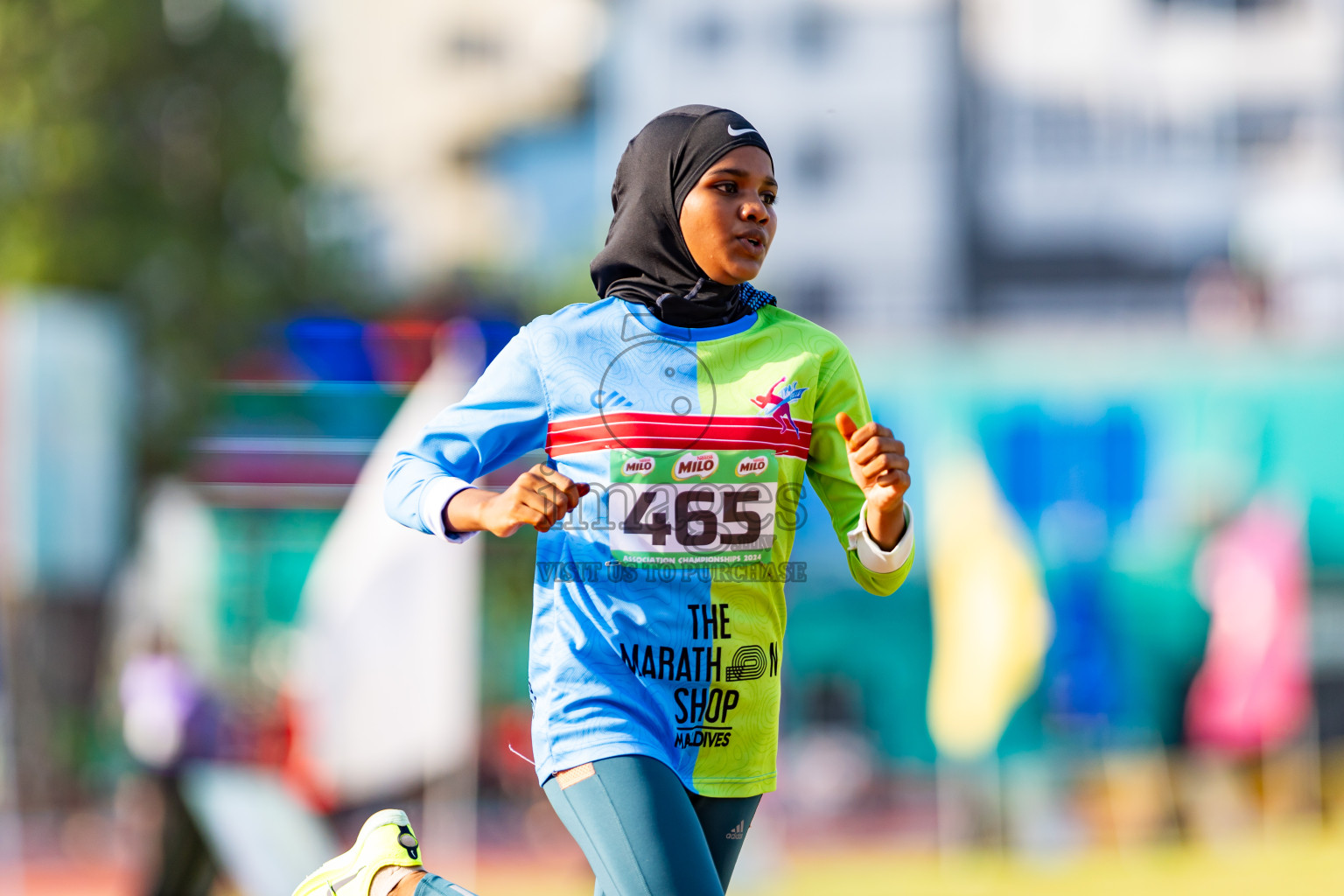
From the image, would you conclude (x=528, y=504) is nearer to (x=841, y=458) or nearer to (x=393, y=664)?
(x=841, y=458)

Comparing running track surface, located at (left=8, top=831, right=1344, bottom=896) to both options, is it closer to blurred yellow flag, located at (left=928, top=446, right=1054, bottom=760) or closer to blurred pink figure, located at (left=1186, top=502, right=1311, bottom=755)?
blurred pink figure, located at (left=1186, top=502, right=1311, bottom=755)

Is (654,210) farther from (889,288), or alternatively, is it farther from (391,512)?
(889,288)

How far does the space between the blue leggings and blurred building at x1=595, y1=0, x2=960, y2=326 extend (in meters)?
26.1

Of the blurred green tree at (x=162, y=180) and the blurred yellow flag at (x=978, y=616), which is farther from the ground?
the blurred green tree at (x=162, y=180)

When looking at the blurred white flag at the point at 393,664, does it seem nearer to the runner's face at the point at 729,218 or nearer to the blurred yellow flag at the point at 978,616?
the blurred yellow flag at the point at 978,616

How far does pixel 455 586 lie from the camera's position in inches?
394

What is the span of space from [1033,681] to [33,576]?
985 centimetres

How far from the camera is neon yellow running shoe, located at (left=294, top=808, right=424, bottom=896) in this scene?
9.46ft

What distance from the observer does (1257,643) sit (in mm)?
14930

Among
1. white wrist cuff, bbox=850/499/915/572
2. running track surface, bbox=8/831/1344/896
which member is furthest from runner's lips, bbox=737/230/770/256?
running track surface, bbox=8/831/1344/896

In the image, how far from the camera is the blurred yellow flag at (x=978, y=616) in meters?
13.2

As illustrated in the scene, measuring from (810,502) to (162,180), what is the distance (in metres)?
11.9

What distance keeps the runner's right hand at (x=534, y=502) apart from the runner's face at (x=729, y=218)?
1.80 feet

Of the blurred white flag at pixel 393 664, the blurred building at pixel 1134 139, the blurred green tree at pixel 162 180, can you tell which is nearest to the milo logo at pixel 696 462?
the blurred white flag at pixel 393 664
